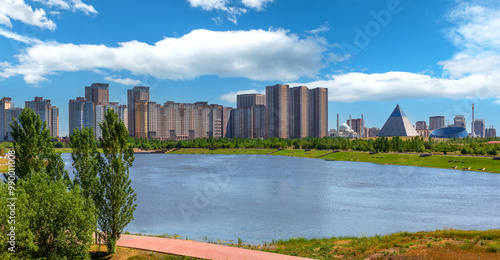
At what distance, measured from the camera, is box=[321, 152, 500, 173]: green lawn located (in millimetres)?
83500

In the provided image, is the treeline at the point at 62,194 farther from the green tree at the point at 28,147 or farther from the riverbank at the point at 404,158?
the riverbank at the point at 404,158

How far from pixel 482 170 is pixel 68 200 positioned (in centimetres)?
8761

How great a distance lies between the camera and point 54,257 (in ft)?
59.8

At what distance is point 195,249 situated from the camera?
21547mm

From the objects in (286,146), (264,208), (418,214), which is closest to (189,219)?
(264,208)

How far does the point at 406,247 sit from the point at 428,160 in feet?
284

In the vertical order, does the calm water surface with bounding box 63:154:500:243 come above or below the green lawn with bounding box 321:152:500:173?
below

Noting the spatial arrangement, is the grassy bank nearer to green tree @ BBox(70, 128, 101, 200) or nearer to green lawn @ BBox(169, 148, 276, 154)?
green tree @ BBox(70, 128, 101, 200)

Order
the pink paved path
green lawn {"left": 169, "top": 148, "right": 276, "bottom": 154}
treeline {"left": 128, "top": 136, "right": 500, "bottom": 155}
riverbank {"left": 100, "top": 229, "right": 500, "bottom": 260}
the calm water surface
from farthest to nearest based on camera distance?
green lawn {"left": 169, "top": 148, "right": 276, "bottom": 154} < treeline {"left": 128, "top": 136, "right": 500, "bottom": 155} < the calm water surface < riverbank {"left": 100, "top": 229, "right": 500, "bottom": 260} < the pink paved path

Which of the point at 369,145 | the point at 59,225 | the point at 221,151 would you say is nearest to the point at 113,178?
the point at 59,225

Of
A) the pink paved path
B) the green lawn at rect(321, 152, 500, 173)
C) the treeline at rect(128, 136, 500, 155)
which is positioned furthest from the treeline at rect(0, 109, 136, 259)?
the treeline at rect(128, 136, 500, 155)

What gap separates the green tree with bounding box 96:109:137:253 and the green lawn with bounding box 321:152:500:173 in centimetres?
8301

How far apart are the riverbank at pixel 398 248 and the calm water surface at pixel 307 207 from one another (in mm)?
4602

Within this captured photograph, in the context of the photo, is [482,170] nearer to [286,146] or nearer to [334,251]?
[334,251]
